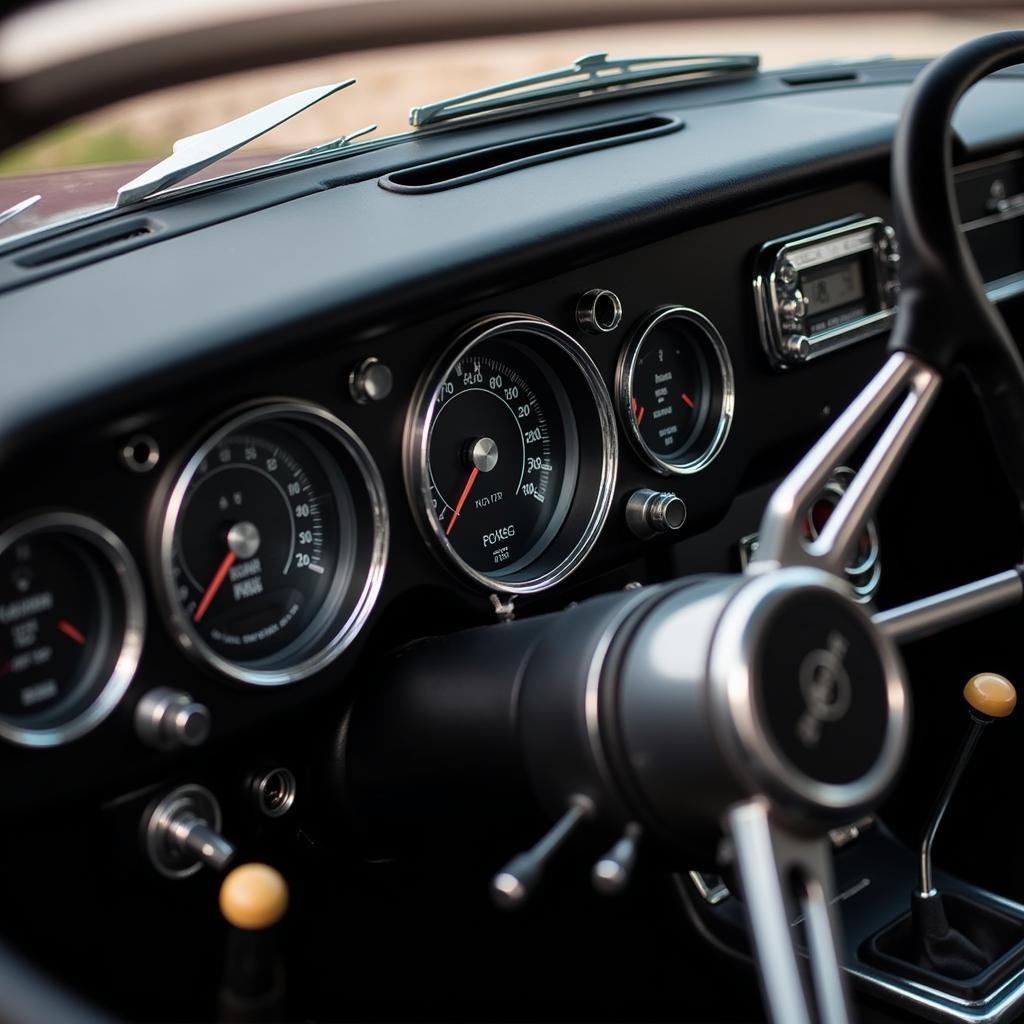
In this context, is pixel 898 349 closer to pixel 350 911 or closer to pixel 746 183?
pixel 746 183

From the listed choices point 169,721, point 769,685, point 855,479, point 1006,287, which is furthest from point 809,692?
point 1006,287

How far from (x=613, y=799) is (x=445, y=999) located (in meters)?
0.90

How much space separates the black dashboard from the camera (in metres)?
1.46

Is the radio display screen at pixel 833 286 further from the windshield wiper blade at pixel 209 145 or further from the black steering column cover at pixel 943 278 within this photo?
the windshield wiper blade at pixel 209 145

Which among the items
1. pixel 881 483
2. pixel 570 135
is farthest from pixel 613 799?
pixel 570 135

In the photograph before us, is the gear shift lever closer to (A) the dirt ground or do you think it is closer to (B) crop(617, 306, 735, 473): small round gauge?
(B) crop(617, 306, 735, 473): small round gauge

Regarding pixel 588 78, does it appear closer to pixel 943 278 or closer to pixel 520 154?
pixel 520 154

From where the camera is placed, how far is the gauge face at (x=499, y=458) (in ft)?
6.08

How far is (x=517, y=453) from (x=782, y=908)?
0.90 metres

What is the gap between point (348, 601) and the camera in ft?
Answer: 5.59

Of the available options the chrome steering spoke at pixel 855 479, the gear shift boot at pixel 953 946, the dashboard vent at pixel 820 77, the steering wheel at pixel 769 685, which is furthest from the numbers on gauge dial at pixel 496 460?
the dashboard vent at pixel 820 77

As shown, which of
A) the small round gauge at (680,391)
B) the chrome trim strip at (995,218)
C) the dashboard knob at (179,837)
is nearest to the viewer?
the dashboard knob at (179,837)

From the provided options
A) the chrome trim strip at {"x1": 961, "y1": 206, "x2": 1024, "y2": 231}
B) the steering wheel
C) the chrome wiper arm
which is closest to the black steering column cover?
the steering wheel

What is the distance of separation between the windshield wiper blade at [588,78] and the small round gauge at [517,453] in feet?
1.83
